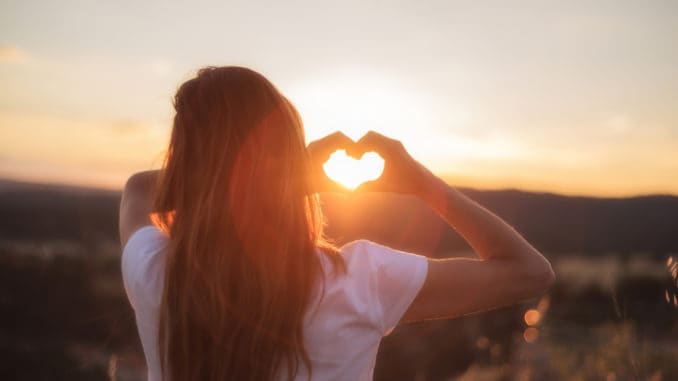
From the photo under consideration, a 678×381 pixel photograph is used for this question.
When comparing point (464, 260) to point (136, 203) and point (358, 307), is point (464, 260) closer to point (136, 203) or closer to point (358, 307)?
point (358, 307)

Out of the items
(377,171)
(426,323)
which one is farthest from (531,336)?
(426,323)

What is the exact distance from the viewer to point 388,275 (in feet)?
4.25

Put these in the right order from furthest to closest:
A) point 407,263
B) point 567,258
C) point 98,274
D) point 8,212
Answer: point 8,212 < point 567,258 < point 98,274 < point 407,263

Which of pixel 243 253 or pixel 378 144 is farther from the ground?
pixel 378 144

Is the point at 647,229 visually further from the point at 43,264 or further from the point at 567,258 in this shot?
the point at 43,264

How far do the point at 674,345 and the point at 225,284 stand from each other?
605 centimetres

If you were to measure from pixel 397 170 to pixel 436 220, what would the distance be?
1925cm

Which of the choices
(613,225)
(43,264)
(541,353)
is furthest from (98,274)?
(613,225)

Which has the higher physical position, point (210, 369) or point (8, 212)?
point (210, 369)

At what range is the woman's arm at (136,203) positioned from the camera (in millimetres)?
1619

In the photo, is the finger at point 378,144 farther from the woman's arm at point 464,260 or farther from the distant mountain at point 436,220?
the distant mountain at point 436,220

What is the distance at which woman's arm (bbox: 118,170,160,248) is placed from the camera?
1.62m

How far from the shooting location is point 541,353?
568cm

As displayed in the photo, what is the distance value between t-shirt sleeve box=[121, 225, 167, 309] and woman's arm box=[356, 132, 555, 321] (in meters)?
0.45
